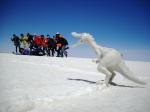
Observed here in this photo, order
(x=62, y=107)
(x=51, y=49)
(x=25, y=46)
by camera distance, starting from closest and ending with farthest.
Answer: (x=62, y=107) → (x=51, y=49) → (x=25, y=46)

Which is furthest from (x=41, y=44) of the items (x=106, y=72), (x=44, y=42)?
(x=106, y=72)

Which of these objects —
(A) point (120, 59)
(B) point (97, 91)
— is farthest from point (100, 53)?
(B) point (97, 91)

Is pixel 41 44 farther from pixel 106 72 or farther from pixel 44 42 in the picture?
pixel 106 72

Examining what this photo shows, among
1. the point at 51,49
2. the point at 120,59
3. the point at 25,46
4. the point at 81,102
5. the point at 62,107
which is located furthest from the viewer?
the point at 25,46

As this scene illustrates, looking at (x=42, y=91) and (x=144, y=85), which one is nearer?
(x=42, y=91)

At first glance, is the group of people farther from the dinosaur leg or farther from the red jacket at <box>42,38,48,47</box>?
the dinosaur leg

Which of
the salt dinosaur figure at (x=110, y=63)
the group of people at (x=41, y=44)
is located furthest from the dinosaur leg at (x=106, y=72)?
the group of people at (x=41, y=44)

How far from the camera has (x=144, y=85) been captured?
8055 mm

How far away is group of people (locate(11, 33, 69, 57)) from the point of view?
1769 centimetres

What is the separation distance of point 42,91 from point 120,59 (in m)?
2.44

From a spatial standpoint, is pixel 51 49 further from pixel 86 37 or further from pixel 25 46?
pixel 86 37

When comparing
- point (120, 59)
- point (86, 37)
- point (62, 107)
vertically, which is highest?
point (86, 37)

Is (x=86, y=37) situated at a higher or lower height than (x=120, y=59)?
higher

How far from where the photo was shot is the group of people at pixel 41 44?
58.0ft
